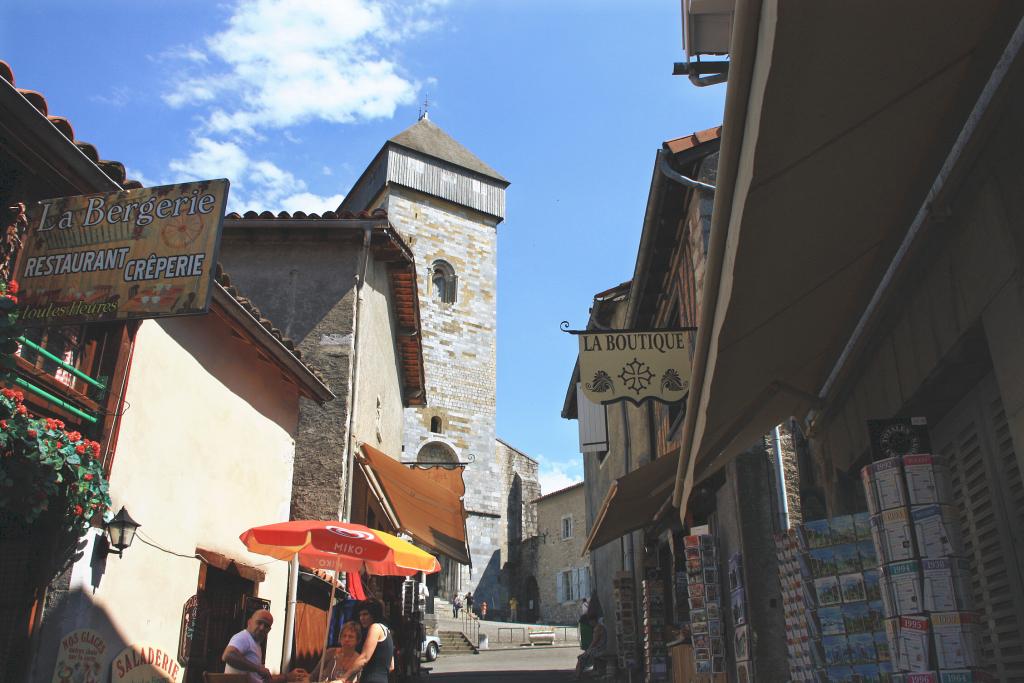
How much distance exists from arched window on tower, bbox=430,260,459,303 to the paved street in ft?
50.7

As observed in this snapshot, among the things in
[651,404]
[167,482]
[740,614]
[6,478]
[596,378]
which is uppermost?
[651,404]

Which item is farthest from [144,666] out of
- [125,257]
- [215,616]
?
[125,257]

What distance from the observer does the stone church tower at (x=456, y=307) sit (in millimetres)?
32875

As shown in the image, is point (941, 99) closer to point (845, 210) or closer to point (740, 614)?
point (845, 210)

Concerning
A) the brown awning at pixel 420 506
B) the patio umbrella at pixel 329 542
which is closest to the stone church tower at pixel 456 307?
the brown awning at pixel 420 506

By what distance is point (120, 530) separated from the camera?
575 cm

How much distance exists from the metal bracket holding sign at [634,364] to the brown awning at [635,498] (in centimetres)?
63

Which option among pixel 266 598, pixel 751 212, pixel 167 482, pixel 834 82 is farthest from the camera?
pixel 266 598

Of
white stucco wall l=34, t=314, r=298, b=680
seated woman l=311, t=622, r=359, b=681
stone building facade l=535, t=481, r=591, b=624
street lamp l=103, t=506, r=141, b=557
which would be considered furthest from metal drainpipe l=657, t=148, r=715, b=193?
stone building facade l=535, t=481, r=591, b=624

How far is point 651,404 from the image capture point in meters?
Result: 11.6

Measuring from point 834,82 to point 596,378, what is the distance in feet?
17.8

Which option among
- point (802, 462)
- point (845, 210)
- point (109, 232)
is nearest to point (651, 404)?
point (802, 462)

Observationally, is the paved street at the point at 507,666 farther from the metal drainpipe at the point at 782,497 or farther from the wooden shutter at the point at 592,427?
the metal drainpipe at the point at 782,497

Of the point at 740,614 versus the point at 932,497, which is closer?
the point at 932,497
